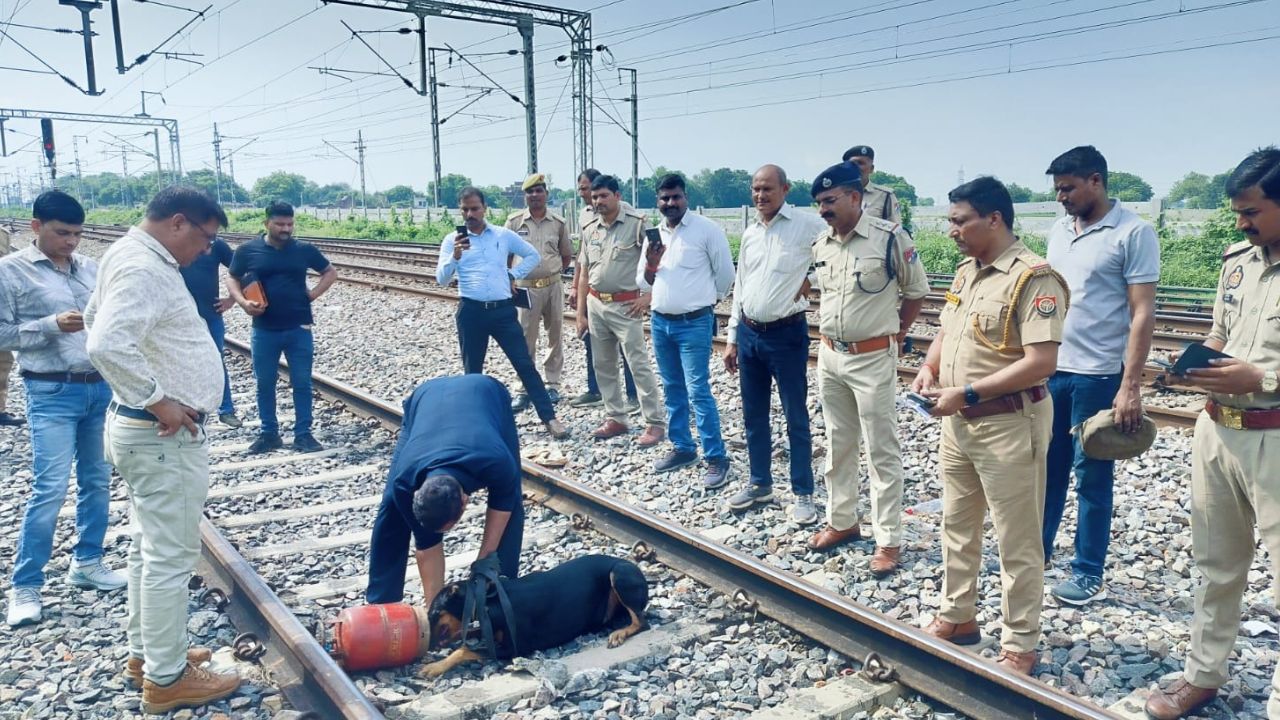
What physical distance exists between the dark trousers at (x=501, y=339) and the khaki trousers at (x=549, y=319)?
1.10 m

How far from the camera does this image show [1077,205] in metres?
4.17

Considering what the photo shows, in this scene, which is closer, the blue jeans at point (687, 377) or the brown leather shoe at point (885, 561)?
the brown leather shoe at point (885, 561)

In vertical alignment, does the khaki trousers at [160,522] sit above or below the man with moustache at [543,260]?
below

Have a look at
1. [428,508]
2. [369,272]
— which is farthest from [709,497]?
[369,272]

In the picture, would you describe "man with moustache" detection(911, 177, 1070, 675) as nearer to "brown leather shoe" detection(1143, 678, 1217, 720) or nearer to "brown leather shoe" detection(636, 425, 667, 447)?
"brown leather shoe" detection(1143, 678, 1217, 720)

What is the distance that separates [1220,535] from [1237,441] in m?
0.39

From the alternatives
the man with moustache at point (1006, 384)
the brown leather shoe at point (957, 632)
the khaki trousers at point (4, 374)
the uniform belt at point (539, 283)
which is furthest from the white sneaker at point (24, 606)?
the uniform belt at point (539, 283)

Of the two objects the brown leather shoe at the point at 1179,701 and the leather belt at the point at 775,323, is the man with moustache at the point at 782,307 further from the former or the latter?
the brown leather shoe at the point at 1179,701

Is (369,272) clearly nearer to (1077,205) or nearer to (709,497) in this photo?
(709,497)

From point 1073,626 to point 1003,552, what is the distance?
0.69 meters

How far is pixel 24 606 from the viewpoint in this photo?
427 cm

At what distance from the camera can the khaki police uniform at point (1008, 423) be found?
3516 mm

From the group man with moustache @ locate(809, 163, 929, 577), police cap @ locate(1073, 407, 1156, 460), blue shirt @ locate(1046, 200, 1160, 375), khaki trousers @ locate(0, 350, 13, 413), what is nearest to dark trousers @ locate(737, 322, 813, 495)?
man with moustache @ locate(809, 163, 929, 577)

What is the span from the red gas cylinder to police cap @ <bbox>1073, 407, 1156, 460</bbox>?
2886 millimetres
